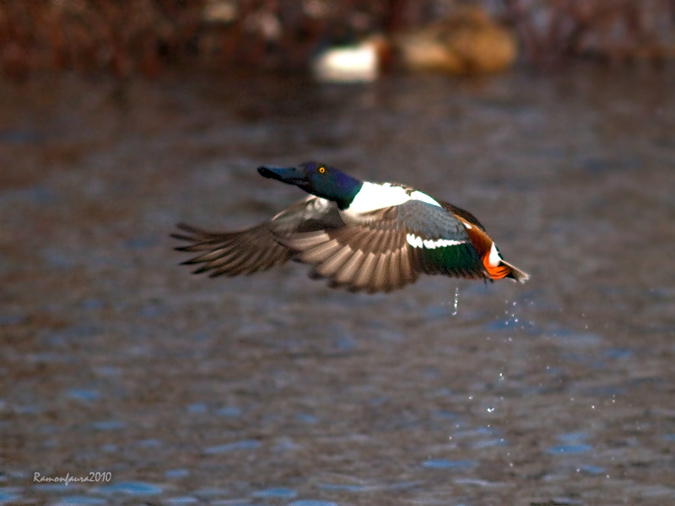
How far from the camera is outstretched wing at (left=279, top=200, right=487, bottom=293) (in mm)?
5098

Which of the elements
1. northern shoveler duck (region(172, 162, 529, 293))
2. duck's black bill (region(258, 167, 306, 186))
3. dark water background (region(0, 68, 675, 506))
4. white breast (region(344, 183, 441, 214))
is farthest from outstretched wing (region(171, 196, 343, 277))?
dark water background (region(0, 68, 675, 506))

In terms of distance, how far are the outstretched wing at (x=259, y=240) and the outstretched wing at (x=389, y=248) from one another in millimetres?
375

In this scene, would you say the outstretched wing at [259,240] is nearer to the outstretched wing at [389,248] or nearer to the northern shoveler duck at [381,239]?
the northern shoveler duck at [381,239]

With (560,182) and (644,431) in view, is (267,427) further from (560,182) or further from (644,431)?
(560,182)

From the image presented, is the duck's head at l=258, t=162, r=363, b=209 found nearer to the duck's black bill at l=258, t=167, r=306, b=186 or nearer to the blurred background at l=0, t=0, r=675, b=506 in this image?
the duck's black bill at l=258, t=167, r=306, b=186

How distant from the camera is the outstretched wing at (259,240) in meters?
5.75

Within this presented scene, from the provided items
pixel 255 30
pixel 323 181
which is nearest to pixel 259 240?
pixel 323 181

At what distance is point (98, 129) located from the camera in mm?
14516

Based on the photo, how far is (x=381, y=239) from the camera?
5.22 meters

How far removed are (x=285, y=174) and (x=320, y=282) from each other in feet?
14.1

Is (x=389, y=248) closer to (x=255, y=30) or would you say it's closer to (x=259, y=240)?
(x=259, y=240)

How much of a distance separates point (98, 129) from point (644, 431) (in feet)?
30.9

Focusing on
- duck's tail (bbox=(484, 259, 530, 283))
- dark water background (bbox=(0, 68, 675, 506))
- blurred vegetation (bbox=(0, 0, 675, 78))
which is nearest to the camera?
duck's tail (bbox=(484, 259, 530, 283))

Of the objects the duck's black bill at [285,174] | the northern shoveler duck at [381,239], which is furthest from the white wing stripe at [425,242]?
the duck's black bill at [285,174]
